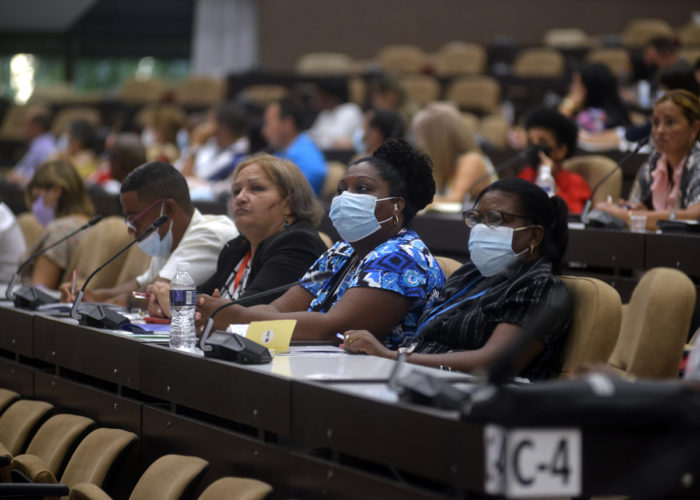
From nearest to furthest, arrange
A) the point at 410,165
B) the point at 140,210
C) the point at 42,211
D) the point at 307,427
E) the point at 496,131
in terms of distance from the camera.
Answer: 1. the point at 307,427
2. the point at 410,165
3. the point at 140,210
4. the point at 42,211
5. the point at 496,131

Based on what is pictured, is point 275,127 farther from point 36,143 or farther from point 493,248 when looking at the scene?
point 36,143

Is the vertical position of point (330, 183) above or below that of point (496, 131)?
below

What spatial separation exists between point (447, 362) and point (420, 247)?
1.62 ft

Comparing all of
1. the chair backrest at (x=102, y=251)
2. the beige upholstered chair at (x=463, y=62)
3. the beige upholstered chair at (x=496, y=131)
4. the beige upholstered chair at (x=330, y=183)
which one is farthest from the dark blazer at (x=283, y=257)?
the beige upholstered chair at (x=463, y=62)

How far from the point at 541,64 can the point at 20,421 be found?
298 inches

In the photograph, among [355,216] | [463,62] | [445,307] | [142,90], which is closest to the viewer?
[445,307]

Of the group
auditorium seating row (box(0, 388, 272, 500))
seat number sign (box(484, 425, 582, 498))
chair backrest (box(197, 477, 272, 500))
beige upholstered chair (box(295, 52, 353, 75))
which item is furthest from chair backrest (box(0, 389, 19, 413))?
beige upholstered chair (box(295, 52, 353, 75))

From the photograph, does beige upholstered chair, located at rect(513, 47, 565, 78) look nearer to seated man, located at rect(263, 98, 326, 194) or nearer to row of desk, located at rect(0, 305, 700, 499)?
seated man, located at rect(263, 98, 326, 194)

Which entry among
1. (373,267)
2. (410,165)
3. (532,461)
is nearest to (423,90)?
(410,165)

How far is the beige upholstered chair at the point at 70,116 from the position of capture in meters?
10.2

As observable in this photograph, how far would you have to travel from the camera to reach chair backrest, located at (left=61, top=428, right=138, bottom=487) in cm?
267

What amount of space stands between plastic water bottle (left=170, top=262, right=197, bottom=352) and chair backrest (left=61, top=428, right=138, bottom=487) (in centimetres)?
29

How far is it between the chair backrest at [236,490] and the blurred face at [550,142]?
2.64 metres

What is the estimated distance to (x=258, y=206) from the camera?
3.28m
